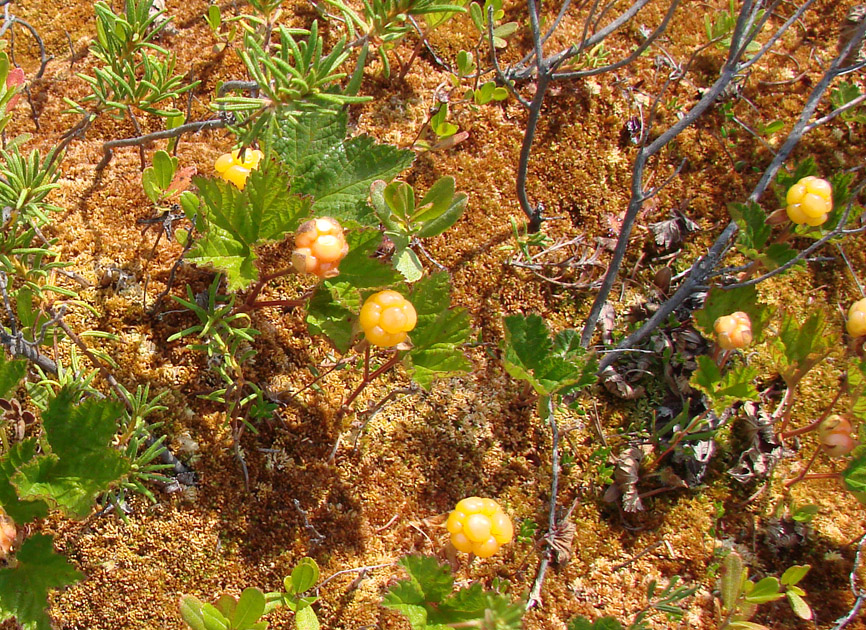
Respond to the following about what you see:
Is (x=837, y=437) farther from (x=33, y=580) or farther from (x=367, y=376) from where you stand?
(x=33, y=580)

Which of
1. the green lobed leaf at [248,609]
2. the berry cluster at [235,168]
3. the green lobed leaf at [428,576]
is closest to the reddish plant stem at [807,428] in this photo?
the green lobed leaf at [428,576]

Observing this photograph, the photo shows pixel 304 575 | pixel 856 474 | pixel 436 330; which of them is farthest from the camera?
pixel 856 474

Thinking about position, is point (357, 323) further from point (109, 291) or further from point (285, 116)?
point (109, 291)

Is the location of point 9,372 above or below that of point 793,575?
above

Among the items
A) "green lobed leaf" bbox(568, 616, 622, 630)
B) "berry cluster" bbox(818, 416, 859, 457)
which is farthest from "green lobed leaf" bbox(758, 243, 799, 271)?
"green lobed leaf" bbox(568, 616, 622, 630)

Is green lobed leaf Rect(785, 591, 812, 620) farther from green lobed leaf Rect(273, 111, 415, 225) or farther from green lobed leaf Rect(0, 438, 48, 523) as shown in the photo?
green lobed leaf Rect(0, 438, 48, 523)

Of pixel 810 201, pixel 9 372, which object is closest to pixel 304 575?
pixel 9 372

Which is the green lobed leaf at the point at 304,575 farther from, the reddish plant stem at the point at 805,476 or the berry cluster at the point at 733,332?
the reddish plant stem at the point at 805,476
